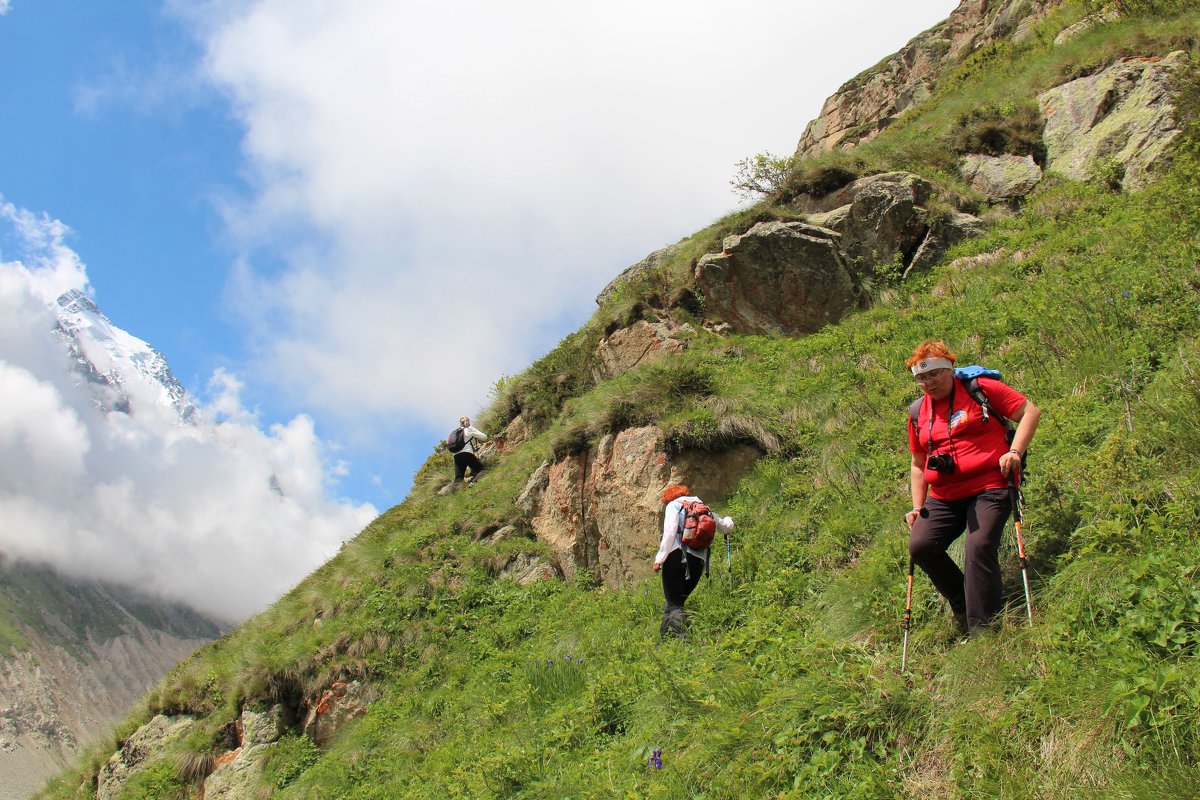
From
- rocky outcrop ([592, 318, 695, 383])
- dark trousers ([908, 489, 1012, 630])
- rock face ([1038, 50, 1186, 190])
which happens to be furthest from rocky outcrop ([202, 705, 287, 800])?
rock face ([1038, 50, 1186, 190])

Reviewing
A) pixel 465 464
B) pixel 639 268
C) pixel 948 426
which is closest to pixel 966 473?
pixel 948 426

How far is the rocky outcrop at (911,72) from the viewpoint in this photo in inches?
955

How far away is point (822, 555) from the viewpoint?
691 cm

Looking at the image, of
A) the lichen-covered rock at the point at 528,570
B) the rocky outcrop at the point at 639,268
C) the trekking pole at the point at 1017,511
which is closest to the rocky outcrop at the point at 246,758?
the lichen-covered rock at the point at 528,570

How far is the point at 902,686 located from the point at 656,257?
1684 centimetres

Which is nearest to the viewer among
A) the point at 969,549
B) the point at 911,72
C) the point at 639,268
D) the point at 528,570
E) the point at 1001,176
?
the point at 969,549

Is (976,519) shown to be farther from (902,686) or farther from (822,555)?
(822,555)

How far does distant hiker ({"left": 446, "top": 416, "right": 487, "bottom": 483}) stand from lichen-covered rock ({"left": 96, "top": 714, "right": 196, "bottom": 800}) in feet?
21.9

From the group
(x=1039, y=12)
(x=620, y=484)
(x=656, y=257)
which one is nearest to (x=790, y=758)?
(x=620, y=484)

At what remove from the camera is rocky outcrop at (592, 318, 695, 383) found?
49.9 ft

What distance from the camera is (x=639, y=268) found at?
68.4 ft

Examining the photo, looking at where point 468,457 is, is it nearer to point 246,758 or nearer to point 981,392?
point 246,758

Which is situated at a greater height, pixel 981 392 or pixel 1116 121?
pixel 1116 121

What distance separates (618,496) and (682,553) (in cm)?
369
